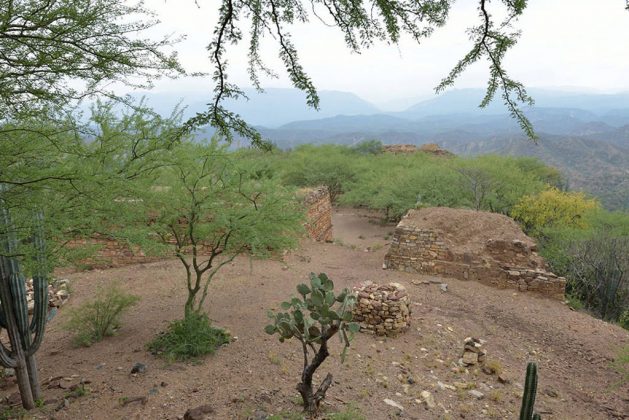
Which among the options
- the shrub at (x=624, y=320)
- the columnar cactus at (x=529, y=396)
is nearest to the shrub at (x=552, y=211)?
the shrub at (x=624, y=320)

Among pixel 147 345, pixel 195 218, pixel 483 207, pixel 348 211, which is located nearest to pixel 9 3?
pixel 195 218

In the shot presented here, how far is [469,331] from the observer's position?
27.5 ft

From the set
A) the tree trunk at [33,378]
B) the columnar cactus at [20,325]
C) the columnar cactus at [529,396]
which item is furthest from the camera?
the tree trunk at [33,378]

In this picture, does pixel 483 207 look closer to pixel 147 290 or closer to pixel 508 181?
pixel 508 181

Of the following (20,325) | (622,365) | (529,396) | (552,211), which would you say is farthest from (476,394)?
(552,211)

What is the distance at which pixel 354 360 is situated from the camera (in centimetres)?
673

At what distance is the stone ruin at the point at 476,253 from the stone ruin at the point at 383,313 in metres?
4.06

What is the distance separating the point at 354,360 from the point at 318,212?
9.96 meters

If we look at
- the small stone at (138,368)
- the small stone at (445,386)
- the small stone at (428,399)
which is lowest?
the small stone at (445,386)

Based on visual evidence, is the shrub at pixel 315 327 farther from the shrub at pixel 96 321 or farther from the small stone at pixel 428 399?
the shrub at pixel 96 321

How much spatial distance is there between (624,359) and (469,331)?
8.25 ft

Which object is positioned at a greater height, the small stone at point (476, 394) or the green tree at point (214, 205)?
the green tree at point (214, 205)

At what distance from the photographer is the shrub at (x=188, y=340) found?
20.6ft

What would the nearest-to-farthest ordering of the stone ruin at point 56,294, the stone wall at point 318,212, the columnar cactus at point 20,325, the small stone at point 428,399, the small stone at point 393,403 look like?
the columnar cactus at point 20,325 < the small stone at point 393,403 < the small stone at point 428,399 < the stone ruin at point 56,294 < the stone wall at point 318,212
